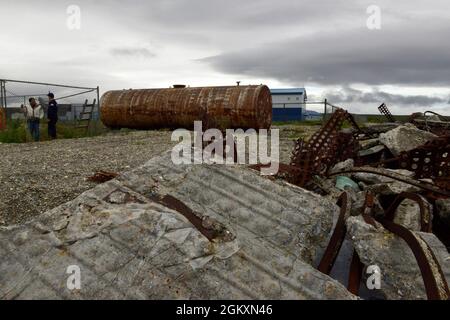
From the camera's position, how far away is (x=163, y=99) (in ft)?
43.9

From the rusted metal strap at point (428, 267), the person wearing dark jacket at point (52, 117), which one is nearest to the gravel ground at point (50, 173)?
the rusted metal strap at point (428, 267)

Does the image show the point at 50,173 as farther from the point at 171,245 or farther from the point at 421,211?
the point at 421,211

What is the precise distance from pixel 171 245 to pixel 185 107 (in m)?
10.9

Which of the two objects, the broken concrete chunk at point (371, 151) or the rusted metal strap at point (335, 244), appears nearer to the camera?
the rusted metal strap at point (335, 244)

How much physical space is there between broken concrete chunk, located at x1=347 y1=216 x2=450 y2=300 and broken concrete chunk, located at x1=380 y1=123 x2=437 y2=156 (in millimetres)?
3053

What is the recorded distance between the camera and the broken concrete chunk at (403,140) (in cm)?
537

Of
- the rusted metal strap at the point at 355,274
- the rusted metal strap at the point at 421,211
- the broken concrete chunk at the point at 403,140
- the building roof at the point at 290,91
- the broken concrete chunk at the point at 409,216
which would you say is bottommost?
the rusted metal strap at the point at 355,274

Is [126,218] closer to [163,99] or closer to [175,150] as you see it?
[175,150]

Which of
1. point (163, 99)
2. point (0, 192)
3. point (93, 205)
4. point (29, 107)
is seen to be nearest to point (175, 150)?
point (93, 205)

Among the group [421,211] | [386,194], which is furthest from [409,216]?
[386,194]

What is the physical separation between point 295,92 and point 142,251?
122 feet

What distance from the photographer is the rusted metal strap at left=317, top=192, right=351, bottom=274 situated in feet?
7.89

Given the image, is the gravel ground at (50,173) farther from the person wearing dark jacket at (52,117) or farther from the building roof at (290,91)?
the building roof at (290,91)

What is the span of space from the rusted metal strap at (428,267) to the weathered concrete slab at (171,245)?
1.29 ft
